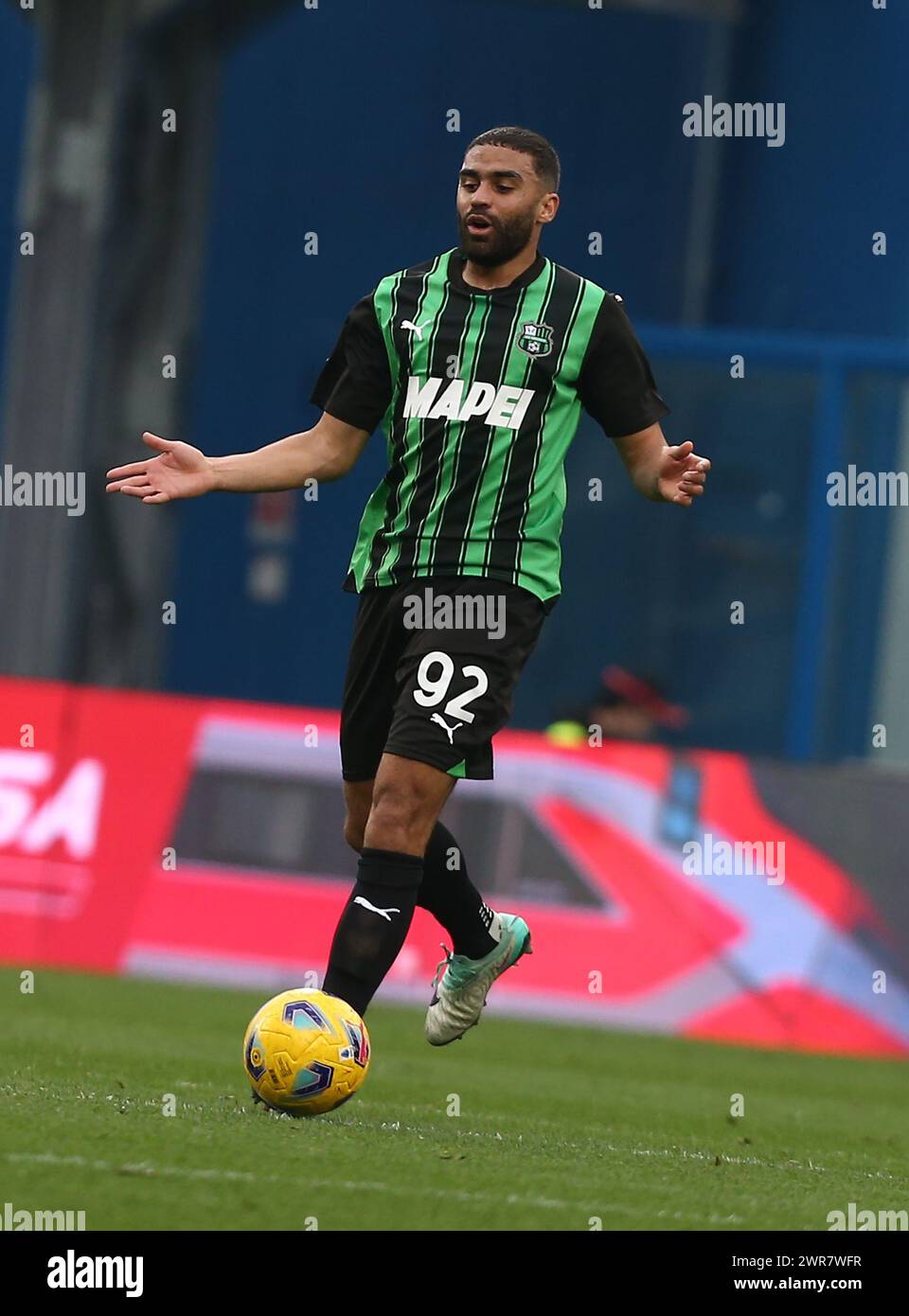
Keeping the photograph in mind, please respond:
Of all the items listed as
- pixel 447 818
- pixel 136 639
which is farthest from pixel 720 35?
pixel 447 818

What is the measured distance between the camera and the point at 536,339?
6082mm

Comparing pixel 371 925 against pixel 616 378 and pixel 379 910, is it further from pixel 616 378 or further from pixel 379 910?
pixel 616 378

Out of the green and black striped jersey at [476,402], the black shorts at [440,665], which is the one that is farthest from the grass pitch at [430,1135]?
the green and black striped jersey at [476,402]

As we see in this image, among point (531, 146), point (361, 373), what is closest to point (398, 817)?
point (361, 373)

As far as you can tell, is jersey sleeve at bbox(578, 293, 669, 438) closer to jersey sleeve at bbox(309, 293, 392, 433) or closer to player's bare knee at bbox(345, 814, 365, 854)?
jersey sleeve at bbox(309, 293, 392, 433)

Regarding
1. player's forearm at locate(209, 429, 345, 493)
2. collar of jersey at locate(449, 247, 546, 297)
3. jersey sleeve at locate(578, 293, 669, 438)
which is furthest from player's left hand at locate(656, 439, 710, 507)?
player's forearm at locate(209, 429, 345, 493)

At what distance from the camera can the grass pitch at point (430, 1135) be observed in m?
4.50

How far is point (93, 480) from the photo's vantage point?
1895 centimetres

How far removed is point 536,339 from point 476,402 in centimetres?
24

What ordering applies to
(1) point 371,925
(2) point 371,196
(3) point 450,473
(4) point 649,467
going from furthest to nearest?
(2) point 371,196 → (4) point 649,467 → (3) point 450,473 → (1) point 371,925

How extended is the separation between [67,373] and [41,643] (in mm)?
2102

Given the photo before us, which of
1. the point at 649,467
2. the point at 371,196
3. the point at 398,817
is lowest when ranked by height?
the point at 398,817

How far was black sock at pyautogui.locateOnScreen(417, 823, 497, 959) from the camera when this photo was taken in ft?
21.1

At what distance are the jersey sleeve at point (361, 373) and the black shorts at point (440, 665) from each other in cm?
50
